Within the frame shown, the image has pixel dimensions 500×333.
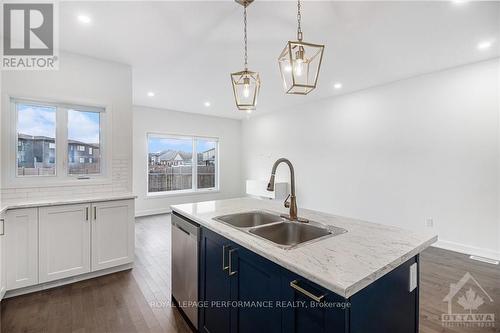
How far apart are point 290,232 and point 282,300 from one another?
669 mm

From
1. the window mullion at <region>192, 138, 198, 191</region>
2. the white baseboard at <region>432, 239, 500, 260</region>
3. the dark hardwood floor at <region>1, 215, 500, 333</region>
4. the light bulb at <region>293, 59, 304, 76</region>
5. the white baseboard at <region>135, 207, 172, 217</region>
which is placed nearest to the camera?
the light bulb at <region>293, 59, 304, 76</region>

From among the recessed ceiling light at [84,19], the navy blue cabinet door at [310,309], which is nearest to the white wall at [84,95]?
the recessed ceiling light at [84,19]

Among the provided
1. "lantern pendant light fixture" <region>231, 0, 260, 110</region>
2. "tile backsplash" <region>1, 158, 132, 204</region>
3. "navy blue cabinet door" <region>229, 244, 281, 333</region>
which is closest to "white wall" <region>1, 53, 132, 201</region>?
"tile backsplash" <region>1, 158, 132, 204</region>

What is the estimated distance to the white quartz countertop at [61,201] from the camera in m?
2.43

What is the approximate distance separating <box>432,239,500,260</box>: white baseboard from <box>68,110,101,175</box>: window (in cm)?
513

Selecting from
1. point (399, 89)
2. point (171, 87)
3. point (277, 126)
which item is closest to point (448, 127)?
point (399, 89)

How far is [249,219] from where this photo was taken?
6.77 feet

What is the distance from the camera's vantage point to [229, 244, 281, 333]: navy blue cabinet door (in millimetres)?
1183

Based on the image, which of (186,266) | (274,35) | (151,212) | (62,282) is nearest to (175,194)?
(151,212)

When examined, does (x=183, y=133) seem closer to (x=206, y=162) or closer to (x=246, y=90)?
(x=206, y=162)

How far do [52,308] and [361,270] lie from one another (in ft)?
9.17

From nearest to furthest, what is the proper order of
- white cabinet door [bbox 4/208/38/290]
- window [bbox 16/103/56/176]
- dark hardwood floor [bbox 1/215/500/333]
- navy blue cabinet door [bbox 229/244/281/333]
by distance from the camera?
navy blue cabinet door [bbox 229/244/281/333], dark hardwood floor [bbox 1/215/500/333], white cabinet door [bbox 4/208/38/290], window [bbox 16/103/56/176]

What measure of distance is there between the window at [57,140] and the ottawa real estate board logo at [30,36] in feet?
1.48

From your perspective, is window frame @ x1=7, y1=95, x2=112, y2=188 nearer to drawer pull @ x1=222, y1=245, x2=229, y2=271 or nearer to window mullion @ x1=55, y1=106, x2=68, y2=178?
window mullion @ x1=55, y1=106, x2=68, y2=178
